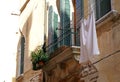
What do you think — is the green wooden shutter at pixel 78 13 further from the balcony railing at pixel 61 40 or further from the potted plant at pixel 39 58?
the potted plant at pixel 39 58

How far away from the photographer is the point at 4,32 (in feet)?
67.2

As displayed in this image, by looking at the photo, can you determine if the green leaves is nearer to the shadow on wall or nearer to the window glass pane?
the shadow on wall

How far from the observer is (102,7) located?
10.3 meters

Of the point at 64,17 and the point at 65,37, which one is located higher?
the point at 64,17

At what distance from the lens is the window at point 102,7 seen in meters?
10.0

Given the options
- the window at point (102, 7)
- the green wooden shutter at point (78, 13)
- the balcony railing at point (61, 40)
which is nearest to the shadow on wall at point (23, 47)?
the balcony railing at point (61, 40)

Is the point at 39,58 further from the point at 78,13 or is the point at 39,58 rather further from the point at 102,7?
the point at 102,7

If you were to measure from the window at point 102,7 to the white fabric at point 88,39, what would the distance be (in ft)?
2.16

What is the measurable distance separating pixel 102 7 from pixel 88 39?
4.30ft

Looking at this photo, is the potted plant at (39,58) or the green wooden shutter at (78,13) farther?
the potted plant at (39,58)

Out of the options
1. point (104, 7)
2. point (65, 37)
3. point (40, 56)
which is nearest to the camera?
point (104, 7)

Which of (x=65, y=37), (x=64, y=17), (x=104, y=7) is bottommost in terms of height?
(x=65, y=37)

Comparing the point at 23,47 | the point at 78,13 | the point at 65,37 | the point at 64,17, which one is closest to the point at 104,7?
the point at 78,13

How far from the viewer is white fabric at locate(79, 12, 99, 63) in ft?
30.0
